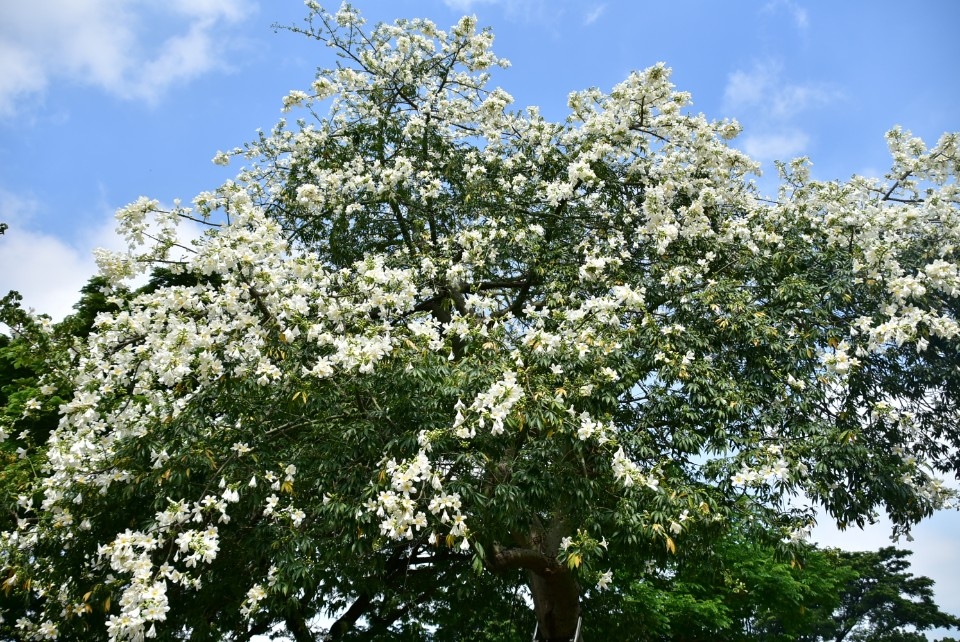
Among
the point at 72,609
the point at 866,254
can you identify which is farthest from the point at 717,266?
the point at 72,609

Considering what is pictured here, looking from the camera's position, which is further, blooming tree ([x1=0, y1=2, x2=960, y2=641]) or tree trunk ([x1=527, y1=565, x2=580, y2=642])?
tree trunk ([x1=527, y1=565, x2=580, y2=642])

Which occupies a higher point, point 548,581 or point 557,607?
point 548,581

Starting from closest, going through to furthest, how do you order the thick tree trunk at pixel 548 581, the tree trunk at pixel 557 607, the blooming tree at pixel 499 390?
the blooming tree at pixel 499 390, the thick tree trunk at pixel 548 581, the tree trunk at pixel 557 607

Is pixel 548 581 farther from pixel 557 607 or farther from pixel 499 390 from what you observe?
pixel 499 390

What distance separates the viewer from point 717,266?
27.0 ft

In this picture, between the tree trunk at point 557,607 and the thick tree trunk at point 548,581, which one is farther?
the tree trunk at point 557,607

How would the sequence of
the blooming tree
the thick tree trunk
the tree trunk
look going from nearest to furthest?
1. the blooming tree
2. the thick tree trunk
3. the tree trunk

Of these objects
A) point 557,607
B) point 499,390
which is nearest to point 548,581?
point 557,607

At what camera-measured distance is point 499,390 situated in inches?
202

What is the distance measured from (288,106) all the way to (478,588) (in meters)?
6.66

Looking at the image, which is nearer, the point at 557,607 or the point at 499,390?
the point at 499,390

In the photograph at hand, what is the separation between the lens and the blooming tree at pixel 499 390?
18.1ft

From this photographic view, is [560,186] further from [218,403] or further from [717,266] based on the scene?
[218,403]

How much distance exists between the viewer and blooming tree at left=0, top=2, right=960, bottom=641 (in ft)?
18.1
